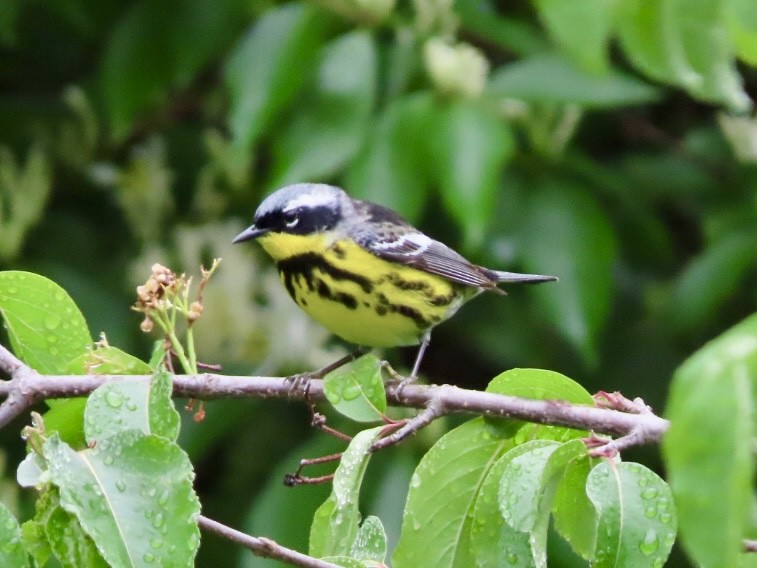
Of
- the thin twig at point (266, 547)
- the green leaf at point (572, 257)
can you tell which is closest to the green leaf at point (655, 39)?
the thin twig at point (266, 547)

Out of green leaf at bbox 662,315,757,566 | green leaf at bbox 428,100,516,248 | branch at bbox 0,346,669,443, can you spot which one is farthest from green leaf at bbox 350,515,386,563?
green leaf at bbox 428,100,516,248

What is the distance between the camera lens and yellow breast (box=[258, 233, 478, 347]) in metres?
2.67

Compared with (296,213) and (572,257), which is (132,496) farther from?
(572,257)

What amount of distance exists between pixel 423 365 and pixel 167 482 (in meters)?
3.35

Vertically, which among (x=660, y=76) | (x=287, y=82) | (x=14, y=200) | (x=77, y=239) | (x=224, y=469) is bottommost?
(x=224, y=469)

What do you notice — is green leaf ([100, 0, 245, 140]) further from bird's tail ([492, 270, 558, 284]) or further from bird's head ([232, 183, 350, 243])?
bird's tail ([492, 270, 558, 284])

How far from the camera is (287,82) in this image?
3162 millimetres

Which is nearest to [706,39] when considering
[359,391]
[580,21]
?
[580,21]

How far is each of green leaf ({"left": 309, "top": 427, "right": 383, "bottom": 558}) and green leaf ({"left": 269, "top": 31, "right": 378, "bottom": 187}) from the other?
160 centimetres

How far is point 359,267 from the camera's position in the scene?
2736 millimetres

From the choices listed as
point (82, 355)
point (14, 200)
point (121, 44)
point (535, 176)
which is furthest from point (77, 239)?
point (82, 355)

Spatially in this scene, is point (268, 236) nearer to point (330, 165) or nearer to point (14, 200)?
point (330, 165)

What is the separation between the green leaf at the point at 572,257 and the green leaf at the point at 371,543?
5.91 feet

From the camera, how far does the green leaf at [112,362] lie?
5.36ft
